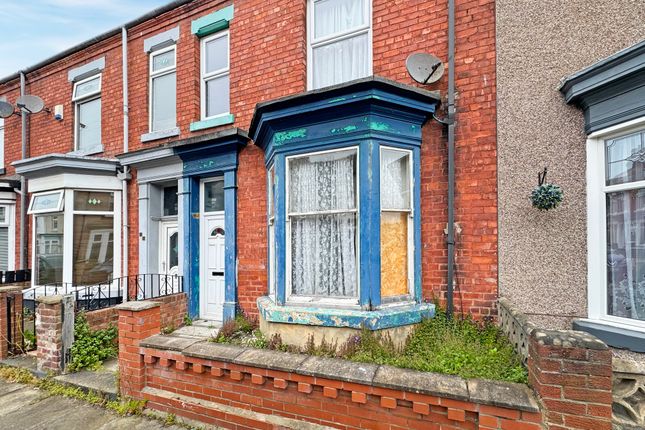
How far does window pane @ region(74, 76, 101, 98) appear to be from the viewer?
7.41m

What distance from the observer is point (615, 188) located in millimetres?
3266

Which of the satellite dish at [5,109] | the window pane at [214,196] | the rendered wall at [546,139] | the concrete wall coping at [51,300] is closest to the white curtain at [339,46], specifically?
the rendered wall at [546,139]

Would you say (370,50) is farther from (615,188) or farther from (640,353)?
(640,353)

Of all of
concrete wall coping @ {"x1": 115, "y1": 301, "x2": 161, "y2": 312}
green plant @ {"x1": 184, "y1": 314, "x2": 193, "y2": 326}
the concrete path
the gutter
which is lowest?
the concrete path

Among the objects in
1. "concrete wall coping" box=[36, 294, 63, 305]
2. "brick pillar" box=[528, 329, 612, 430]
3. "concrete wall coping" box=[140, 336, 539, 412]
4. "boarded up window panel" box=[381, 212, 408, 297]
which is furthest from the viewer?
"concrete wall coping" box=[36, 294, 63, 305]

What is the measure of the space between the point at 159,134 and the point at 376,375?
5.93 metres

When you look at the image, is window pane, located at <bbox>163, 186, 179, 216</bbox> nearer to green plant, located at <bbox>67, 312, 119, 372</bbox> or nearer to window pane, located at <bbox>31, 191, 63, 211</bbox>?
window pane, located at <bbox>31, 191, 63, 211</bbox>

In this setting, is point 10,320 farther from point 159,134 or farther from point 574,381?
point 574,381

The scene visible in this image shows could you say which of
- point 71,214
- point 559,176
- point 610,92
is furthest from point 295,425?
point 71,214

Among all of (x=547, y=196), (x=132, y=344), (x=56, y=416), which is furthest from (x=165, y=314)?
(x=547, y=196)

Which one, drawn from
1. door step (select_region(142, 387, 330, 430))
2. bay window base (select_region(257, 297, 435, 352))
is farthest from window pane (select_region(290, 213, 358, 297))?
door step (select_region(142, 387, 330, 430))

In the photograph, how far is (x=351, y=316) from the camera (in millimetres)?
3508

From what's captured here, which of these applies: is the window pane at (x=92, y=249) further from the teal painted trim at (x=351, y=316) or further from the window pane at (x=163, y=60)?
the teal painted trim at (x=351, y=316)

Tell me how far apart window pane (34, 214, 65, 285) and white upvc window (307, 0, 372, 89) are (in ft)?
20.3
